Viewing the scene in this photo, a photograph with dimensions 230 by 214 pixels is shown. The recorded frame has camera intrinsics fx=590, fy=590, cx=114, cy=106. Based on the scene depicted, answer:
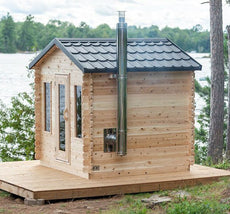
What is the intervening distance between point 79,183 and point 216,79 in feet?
22.5

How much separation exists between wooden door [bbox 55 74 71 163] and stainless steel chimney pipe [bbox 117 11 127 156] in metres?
1.07

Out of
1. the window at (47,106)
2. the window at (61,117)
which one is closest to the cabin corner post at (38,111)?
the window at (47,106)

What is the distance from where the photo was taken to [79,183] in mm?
9594

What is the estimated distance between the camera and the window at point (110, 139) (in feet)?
32.5

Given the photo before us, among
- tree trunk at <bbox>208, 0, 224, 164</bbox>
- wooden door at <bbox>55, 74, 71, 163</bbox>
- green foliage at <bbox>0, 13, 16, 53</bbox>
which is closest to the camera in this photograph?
wooden door at <bbox>55, 74, 71, 163</bbox>

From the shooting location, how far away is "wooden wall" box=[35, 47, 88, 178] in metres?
10.2

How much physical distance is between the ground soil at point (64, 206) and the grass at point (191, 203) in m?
0.22

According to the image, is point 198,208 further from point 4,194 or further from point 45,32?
point 45,32

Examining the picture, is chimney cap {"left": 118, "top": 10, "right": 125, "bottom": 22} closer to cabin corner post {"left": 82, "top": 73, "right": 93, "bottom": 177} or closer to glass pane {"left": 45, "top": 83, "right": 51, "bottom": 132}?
cabin corner post {"left": 82, "top": 73, "right": 93, "bottom": 177}

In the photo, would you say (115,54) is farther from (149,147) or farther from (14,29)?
(14,29)

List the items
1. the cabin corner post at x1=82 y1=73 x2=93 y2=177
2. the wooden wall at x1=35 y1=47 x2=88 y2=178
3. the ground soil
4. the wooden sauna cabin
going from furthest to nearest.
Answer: the wooden wall at x1=35 y1=47 x2=88 y2=178 → the wooden sauna cabin → the cabin corner post at x1=82 y1=73 x2=93 y2=177 → the ground soil

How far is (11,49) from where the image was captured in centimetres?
2727

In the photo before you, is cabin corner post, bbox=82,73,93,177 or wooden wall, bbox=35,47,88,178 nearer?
cabin corner post, bbox=82,73,93,177

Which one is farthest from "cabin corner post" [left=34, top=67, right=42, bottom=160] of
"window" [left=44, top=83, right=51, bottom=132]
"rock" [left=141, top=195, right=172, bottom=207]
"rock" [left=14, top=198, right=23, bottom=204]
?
"rock" [left=141, top=195, right=172, bottom=207]
